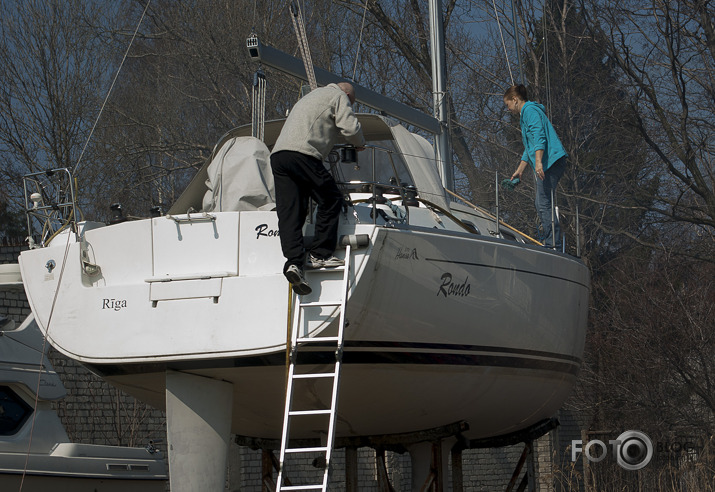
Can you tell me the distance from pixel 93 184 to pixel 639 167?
1004cm

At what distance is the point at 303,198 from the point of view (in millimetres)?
6195

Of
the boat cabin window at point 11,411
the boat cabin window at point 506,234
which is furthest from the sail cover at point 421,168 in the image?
the boat cabin window at point 11,411

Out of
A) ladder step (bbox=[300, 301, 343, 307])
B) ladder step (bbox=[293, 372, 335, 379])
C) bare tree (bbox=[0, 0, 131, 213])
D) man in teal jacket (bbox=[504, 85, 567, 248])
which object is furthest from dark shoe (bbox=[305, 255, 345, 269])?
bare tree (bbox=[0, 0, 131, 213])

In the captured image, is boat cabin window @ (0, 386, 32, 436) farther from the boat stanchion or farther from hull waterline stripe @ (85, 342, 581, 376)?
the boat stanchion

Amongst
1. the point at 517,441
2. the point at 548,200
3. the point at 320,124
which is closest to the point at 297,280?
A: the point at 320,124

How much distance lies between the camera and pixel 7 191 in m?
20.8

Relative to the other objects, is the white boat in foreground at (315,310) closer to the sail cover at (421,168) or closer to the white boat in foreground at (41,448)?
the sail cover at (421,168)

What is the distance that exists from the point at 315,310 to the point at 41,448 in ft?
13.4

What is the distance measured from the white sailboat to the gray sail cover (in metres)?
0.01

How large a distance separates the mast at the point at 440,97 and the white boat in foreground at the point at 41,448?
3.88m

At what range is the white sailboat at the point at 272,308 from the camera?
242 inches

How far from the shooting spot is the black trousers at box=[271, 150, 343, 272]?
239 inches

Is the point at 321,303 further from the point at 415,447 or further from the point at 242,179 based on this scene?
the point at 415,447

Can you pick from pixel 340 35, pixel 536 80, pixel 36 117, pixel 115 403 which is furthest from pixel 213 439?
pixel 36 117
